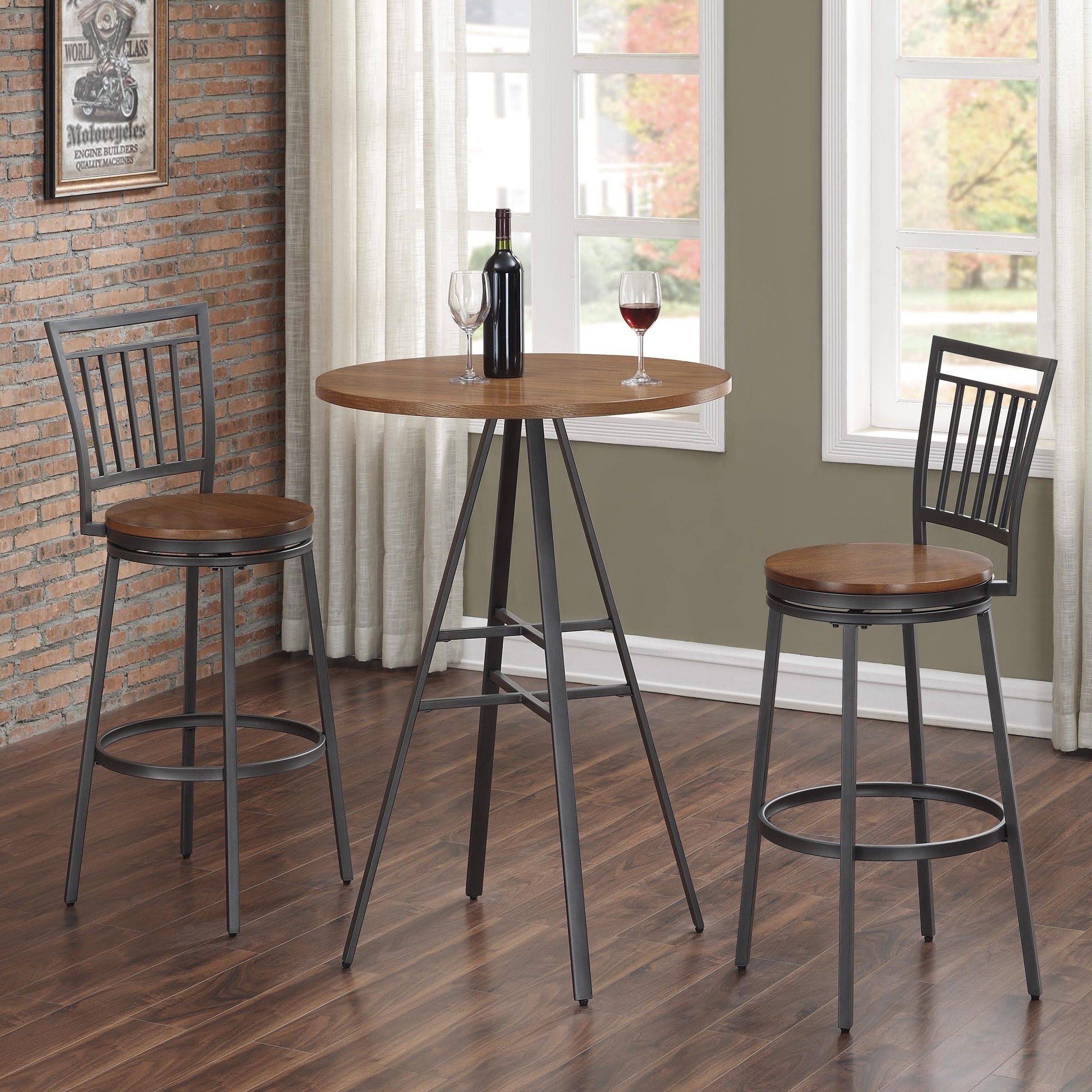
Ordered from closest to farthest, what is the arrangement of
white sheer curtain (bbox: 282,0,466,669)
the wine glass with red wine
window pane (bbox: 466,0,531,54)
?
the wine glass with red wine, white sheer curtain (bbox: 282,0,466,669), window pane (bbox: 466,0,531,54)

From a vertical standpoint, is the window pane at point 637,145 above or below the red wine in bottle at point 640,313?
above

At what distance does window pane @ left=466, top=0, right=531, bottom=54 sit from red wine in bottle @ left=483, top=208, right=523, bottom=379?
206cm

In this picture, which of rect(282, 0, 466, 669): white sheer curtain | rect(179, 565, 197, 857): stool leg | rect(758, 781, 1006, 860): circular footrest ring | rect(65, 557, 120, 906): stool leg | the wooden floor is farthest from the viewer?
rect(282, 0, 466, 669): white sheer curtain

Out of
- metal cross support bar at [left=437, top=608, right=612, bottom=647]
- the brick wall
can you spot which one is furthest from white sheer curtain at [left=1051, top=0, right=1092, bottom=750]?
the brick wall

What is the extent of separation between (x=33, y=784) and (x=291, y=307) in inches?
66.9

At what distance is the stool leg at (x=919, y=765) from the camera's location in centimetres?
323

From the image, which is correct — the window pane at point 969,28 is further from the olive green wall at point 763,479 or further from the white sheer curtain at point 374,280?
the white sheer curtain at point 374,280

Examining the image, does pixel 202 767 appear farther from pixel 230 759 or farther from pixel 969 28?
pixel 969 28

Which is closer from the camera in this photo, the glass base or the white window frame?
the glass base

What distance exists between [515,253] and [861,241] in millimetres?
1054

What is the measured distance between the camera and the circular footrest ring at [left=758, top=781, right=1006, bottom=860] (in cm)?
298

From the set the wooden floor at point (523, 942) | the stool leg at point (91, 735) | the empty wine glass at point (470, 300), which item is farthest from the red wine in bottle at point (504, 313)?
the wooden floor at point (523, 942)

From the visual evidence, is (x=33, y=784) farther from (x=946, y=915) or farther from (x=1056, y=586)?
(x=1056, y=586)

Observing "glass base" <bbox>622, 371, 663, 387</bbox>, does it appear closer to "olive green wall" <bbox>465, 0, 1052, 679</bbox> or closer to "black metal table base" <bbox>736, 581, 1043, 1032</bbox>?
"black metal table base" <bbox>736, 581, 1043, 1032</bbox>
